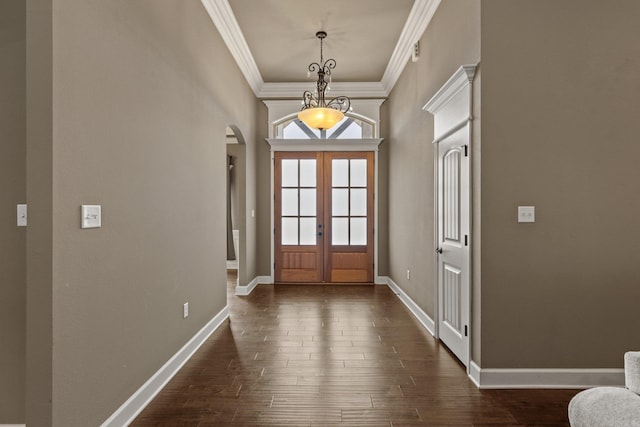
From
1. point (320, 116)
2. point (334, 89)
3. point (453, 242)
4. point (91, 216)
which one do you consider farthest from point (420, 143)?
point (91, 216)

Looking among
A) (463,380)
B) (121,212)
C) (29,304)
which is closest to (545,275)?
(463,380)

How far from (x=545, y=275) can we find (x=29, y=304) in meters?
3.13

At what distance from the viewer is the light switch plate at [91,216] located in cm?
190

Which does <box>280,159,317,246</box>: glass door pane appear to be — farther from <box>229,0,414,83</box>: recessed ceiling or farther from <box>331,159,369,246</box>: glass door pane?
<box>229,0,414,83</box>: recessed ceiling

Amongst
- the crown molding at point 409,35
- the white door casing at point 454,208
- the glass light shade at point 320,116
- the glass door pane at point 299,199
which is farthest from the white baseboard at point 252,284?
the crown molding at point 409,35

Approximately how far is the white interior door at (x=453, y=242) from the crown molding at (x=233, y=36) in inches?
106

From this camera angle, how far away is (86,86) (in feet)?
6.35

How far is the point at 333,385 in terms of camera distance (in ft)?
9.31

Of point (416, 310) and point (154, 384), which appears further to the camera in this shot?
point (416, 310)

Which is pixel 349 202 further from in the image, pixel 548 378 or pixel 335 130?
pixel 548 378

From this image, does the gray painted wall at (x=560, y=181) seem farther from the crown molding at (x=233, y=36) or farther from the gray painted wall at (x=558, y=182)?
the crown molding at (x=233, y=36)

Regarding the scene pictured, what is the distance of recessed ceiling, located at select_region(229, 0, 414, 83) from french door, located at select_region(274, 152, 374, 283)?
1.54 meters

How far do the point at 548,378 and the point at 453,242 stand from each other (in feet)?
3.99

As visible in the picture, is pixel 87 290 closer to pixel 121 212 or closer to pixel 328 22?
pixel 121 212
